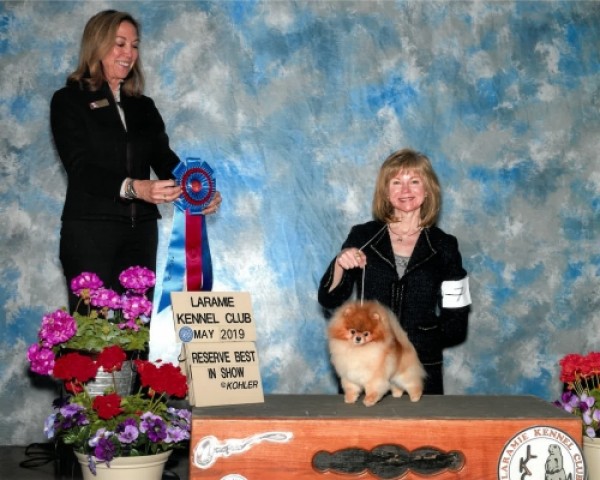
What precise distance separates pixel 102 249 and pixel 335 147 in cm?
133

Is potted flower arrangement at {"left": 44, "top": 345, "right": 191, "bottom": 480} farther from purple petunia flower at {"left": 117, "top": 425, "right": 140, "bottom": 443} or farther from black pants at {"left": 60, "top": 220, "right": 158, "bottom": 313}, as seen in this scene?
black pants at {"left": 60, "top": 220, "right": 158, "bottom": 313}

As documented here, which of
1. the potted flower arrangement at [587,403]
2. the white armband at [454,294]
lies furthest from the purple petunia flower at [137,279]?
the potted flower arrangement at [587,403]

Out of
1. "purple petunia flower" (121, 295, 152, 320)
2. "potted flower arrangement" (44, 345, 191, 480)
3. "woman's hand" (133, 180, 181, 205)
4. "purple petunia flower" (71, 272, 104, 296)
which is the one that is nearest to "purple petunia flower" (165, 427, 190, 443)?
"potted flower arrangement" (44, 345, 191, 480)

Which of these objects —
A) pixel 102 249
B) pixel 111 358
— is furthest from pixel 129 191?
pixel 111 358

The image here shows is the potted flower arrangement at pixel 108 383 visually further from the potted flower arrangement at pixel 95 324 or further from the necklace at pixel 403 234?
the necklace at pixel 403 234

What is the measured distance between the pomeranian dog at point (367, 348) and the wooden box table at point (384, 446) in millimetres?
95

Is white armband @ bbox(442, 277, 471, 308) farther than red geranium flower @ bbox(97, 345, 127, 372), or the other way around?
white armband @ bbox(442, 277, 471, 308)

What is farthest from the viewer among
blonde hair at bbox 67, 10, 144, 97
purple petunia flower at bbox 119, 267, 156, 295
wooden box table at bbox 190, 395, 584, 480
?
blonde hair at bbox 67, 10, 144, 97

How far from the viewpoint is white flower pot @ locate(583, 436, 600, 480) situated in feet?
7.90

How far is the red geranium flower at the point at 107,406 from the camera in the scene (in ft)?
7.02

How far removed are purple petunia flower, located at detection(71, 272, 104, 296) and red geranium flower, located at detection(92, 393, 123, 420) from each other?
1.17 ft

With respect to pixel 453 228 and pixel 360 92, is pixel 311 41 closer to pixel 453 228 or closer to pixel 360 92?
pixel 360 92

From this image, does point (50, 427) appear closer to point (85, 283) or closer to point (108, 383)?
point (108, 383)

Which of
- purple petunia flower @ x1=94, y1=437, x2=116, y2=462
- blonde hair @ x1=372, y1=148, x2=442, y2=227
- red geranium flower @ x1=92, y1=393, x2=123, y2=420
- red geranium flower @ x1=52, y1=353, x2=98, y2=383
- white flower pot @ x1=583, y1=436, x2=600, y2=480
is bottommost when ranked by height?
white flower pot @ x1=583, y1=436, x2=600, y2=480
